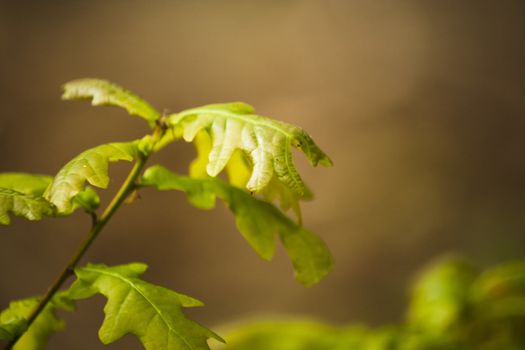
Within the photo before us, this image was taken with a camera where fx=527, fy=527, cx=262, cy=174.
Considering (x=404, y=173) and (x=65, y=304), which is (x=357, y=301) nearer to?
(x=404, y=173)

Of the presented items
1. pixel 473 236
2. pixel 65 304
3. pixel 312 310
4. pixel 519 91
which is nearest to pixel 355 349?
pixel 65 304

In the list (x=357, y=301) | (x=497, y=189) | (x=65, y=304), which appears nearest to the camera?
(x=65, y=304)

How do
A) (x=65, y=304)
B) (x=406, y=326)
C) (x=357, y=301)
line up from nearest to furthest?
(x=65, y=304) → (x=406, y=326) → (x=357, y=301)

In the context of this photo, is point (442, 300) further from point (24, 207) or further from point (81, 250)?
point (24, 207)

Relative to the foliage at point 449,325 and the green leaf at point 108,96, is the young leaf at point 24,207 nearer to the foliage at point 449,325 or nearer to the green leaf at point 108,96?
the green leaf at point 108,96

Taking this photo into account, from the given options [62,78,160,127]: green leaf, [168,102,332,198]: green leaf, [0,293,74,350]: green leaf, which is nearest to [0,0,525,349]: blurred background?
[0,293,74,350]: green leaf

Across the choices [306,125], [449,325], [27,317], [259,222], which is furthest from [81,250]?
[306,125]

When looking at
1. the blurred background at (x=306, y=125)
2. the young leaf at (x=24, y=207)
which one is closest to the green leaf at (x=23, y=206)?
the young leaf at (x=24, y=207)
